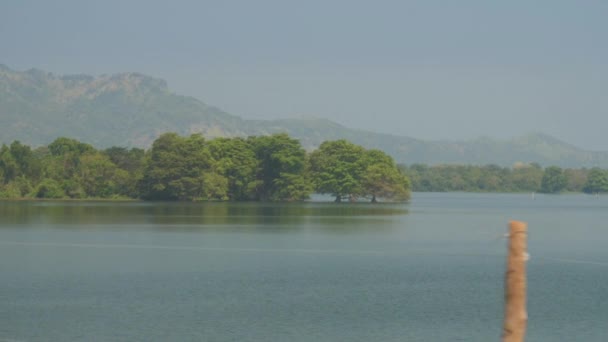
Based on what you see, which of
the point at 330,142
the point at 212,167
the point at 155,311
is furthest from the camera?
the point at 330,142

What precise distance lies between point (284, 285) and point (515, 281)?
2157 centimetres

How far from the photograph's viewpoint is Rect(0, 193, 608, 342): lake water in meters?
21.6

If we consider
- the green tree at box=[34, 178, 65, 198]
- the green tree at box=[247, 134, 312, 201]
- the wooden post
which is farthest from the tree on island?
the wooden post

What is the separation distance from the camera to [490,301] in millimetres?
26453

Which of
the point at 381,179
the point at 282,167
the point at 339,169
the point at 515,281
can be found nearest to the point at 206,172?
the point at 282,167

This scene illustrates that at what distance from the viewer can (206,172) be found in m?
111

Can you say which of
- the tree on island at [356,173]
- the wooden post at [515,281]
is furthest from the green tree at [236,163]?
the wooden post at [515,281]

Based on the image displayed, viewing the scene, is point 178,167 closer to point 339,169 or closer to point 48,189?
point 48,189

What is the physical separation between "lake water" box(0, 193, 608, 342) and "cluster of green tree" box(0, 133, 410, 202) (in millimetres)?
52663

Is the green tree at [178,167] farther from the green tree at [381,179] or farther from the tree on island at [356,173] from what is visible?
the green tree at [381,179]

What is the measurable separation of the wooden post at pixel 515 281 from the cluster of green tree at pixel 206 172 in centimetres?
10037

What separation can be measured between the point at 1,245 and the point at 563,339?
107 feet

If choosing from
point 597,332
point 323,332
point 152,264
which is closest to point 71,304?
point 323,332

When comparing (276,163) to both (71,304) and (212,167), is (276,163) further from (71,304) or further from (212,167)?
(71,304)
